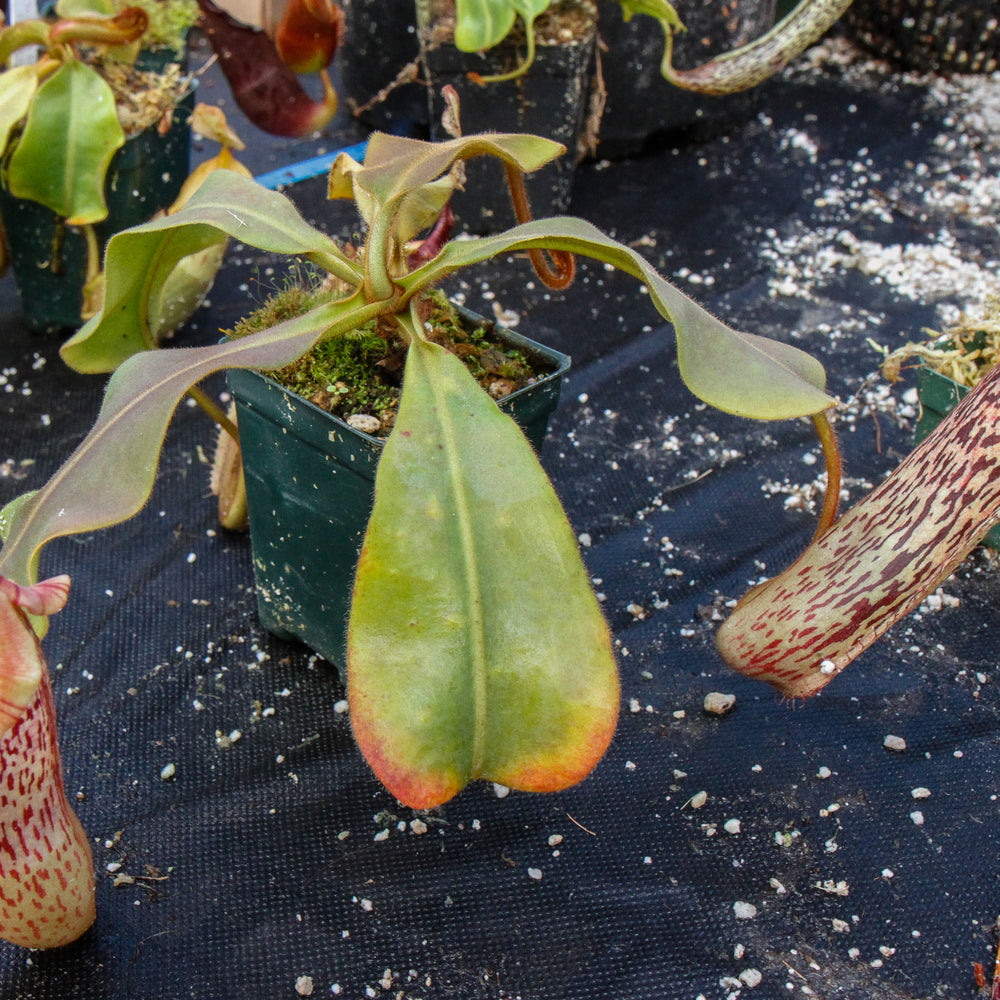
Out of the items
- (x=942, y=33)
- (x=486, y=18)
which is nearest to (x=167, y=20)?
(x=486, y=18)

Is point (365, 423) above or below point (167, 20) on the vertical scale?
below

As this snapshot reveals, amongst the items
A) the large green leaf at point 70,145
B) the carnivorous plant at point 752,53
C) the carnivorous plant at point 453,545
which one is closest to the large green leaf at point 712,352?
the carnivorous plant at point 453,545

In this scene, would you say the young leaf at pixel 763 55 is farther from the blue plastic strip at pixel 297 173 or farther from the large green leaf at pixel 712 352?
the large green leaf at pixel 712 352

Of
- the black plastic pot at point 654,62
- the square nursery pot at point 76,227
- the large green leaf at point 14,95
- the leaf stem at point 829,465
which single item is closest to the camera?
the leaf stem at point 829,465

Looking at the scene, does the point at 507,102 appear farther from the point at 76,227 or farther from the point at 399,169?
the point at 399,169

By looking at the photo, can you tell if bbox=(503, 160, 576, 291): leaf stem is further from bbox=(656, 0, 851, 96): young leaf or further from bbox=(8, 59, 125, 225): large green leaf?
bbox=(656, 0, 851, 96): young leaf
